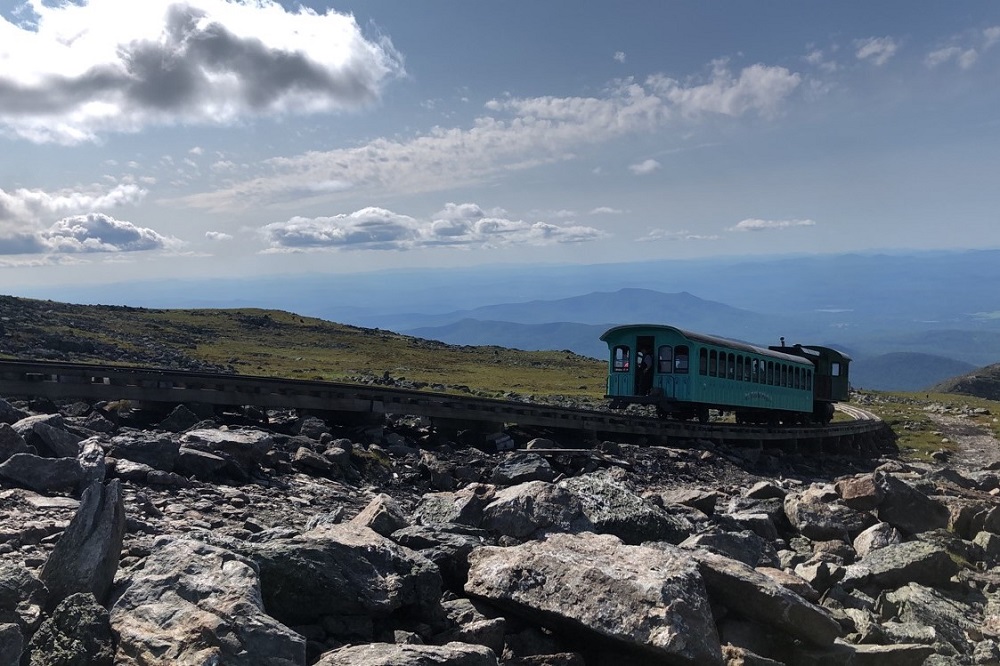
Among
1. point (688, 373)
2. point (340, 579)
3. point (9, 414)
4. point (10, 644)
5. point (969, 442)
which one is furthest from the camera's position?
point (969, 442)

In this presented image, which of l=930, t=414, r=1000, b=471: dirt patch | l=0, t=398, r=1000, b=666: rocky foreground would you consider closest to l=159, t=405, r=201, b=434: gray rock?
l=0, t=398, r=1000, b=666: rocky foreground

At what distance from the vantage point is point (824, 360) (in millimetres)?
52250

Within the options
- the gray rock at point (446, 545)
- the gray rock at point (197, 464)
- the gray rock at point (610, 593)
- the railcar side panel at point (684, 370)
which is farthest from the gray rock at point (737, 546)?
the railcar side panel at point (684, 370)

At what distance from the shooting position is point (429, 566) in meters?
10.6

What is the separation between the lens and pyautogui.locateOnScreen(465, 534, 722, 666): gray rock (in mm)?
9648

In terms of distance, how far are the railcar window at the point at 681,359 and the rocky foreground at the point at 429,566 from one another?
14.4 metres

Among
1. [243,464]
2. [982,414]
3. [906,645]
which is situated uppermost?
[243,464]

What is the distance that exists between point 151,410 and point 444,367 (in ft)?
259

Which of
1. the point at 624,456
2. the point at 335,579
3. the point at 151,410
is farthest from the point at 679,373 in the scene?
the point at 335,579

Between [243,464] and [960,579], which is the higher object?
[243,464]

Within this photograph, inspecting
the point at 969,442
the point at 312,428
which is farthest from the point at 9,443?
the point at 969,442

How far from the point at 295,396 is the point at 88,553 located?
15.6 meters

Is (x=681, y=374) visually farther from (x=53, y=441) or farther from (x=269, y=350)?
(x=269, y=350)

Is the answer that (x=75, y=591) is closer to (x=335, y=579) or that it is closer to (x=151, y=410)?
(x=335, y=579)
